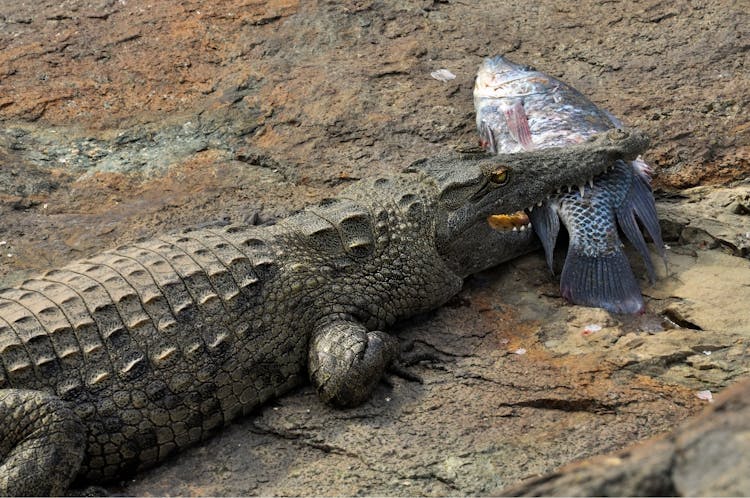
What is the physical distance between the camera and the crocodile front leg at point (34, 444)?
4445mm

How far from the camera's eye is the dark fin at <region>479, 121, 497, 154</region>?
7078 mm

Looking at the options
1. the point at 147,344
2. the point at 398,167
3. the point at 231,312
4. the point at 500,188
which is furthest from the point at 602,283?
the point at 147,344

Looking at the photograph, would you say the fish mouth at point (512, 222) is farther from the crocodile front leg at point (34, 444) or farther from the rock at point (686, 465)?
the rock at point (686, 465)

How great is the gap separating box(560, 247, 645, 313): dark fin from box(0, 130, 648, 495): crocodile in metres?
0.43

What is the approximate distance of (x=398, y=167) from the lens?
7.08 metres

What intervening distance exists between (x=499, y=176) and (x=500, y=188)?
8cm

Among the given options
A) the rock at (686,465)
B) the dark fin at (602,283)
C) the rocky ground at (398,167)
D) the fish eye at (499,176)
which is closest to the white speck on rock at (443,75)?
the rocky ground at (398,167)

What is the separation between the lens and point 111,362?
479cm

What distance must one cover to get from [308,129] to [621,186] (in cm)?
260

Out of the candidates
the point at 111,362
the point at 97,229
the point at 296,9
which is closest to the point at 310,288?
the point at 111,362

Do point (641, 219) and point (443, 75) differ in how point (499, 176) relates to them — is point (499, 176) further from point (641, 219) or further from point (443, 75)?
point (443, 75)

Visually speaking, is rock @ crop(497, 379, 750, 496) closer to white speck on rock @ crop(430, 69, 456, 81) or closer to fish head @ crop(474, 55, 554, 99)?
fish head @ crop(474, 55, 554, 99)

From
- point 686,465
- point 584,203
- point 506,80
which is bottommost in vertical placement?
point 584,203

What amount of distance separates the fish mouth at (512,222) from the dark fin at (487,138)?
949mm
